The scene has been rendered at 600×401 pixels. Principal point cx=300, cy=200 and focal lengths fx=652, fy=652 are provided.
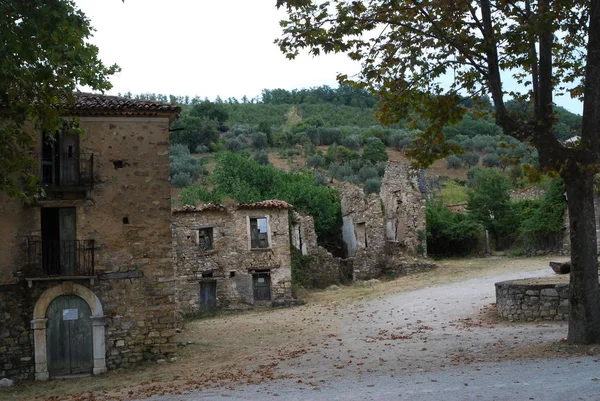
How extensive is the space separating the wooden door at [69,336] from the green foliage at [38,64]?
402 cm

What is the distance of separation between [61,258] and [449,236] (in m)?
24.5

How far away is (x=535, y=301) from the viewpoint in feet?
56.7

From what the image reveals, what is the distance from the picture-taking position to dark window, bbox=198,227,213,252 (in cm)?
2939

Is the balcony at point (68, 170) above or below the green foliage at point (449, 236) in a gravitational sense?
above

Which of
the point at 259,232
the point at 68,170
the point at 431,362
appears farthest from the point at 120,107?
the point at 259,232

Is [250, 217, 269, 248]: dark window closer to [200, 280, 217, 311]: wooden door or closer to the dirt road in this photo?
[200, 280, 217, 311]: wooden door

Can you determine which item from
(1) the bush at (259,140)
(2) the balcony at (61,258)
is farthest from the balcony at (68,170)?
(1) the bush at (259,140)

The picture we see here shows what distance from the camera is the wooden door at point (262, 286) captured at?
2925cm

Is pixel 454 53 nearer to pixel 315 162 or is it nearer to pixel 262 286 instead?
pixel 262 286

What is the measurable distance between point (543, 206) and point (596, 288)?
75.1ft

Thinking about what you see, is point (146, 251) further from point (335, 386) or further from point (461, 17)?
point (461, 17)

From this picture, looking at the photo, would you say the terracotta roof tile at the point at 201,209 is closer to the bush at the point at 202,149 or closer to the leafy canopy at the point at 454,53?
the leafy canopy at the point at 454,53

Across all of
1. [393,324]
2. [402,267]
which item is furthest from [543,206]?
[393,324]

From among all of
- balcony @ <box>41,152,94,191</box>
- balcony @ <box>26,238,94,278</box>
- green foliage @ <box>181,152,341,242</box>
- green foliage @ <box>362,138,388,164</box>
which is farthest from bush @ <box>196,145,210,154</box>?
balcony @ <box>26,238,94,278</box>
